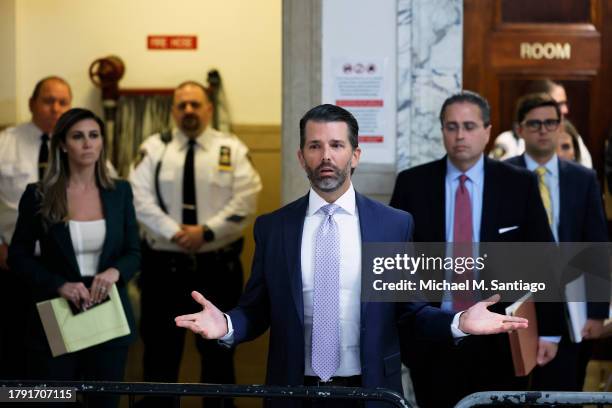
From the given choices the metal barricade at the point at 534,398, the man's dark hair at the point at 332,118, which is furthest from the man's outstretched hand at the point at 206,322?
the metal barricade at the point at 534,398

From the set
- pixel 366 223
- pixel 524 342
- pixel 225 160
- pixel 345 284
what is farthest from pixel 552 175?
pixel 225 160

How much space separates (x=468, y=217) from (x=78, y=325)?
2011 mm

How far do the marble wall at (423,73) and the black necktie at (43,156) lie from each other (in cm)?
264

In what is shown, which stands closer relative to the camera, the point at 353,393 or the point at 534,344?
the point at 353,393

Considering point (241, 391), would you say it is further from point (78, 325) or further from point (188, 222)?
point (188, 222)

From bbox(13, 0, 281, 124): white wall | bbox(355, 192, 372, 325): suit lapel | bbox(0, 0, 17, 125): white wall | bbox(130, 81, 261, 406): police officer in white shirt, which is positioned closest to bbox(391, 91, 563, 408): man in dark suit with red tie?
bbox(355, 192, 372, 325): suit lapel

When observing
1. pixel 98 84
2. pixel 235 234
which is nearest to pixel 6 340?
pixel 235 234

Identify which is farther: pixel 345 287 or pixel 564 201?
pixel 564 201

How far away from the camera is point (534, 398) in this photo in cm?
342

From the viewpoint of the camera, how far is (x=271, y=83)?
10289 mm

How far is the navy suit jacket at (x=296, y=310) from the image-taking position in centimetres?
410

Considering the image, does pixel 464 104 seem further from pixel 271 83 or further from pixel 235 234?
pixel 271 83

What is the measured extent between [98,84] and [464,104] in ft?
17.9

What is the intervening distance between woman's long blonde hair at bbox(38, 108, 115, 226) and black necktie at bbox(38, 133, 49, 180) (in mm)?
1898
